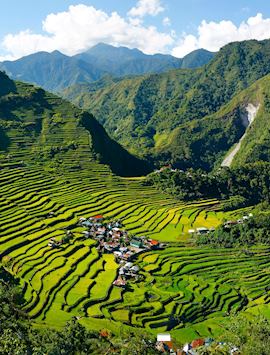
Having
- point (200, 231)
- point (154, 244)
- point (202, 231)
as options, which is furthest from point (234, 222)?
point (154, 244)

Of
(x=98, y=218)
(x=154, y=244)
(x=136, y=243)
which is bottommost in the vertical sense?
(x=154, y=244)

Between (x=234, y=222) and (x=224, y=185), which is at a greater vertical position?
(x=224, y=185)

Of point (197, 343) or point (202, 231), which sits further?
point (202, 231)

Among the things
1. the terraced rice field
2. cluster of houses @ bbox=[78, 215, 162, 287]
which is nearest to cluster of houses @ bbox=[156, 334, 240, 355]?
the terraced rice field

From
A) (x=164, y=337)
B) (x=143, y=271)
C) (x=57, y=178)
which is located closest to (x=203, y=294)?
(x=143, y=271)

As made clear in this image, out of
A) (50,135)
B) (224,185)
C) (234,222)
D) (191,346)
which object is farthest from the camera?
(50,135)

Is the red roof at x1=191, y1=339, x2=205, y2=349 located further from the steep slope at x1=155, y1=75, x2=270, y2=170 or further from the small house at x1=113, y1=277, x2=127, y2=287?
the steep slope at x1=155, y1=75, x2=270, y2=170

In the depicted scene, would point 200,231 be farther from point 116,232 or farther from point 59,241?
point 59,241
